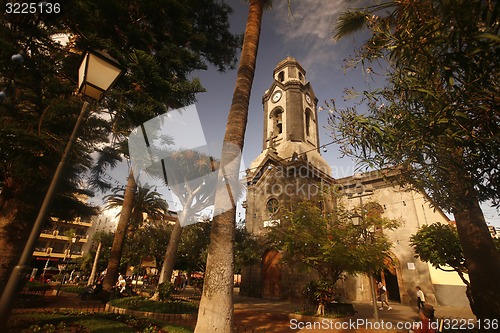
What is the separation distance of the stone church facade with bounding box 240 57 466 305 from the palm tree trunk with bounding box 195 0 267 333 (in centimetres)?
1160

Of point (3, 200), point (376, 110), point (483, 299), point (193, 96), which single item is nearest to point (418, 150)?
point (376, 110)

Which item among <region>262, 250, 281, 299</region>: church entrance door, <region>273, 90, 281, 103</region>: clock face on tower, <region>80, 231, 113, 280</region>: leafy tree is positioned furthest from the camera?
<region>273, 90, 281, 103</region>: clock face on tower

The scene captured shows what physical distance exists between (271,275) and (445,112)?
19.8 metres

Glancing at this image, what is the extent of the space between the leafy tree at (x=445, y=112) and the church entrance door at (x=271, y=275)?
15.2 m

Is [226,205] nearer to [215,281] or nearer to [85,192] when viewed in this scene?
[215,281]

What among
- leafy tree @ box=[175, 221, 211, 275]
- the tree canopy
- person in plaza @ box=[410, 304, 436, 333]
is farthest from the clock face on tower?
person in plaza @ box=[410, 304, 436, 333]

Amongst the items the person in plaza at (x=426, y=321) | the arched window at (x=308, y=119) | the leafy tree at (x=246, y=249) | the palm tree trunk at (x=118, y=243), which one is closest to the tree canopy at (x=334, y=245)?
the leafy tree at (x=246, y=249)

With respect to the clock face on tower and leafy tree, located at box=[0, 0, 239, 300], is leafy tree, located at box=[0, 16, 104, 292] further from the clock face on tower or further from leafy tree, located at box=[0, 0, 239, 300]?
the clock face on tower

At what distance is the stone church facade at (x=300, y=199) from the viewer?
19438mm

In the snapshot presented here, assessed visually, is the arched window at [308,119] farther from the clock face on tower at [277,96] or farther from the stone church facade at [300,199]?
the clock face on tower at [277,96]

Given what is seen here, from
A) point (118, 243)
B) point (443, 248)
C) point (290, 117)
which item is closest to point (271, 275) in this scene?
point (118, 243)

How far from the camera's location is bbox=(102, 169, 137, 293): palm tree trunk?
43.8 ft

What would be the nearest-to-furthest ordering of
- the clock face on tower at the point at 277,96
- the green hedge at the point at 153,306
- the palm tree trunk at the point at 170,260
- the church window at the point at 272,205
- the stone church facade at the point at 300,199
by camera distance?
the green hedge at the point at 153,306 → the palm tree trunk at the point at 170,260 → the stone church facade at the point at 300,199 → the church window at the point at 272,205 → the clock face on tower at the point at 277,96

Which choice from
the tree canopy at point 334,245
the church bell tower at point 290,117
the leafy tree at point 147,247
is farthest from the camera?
the church bell tower at point 290,117
